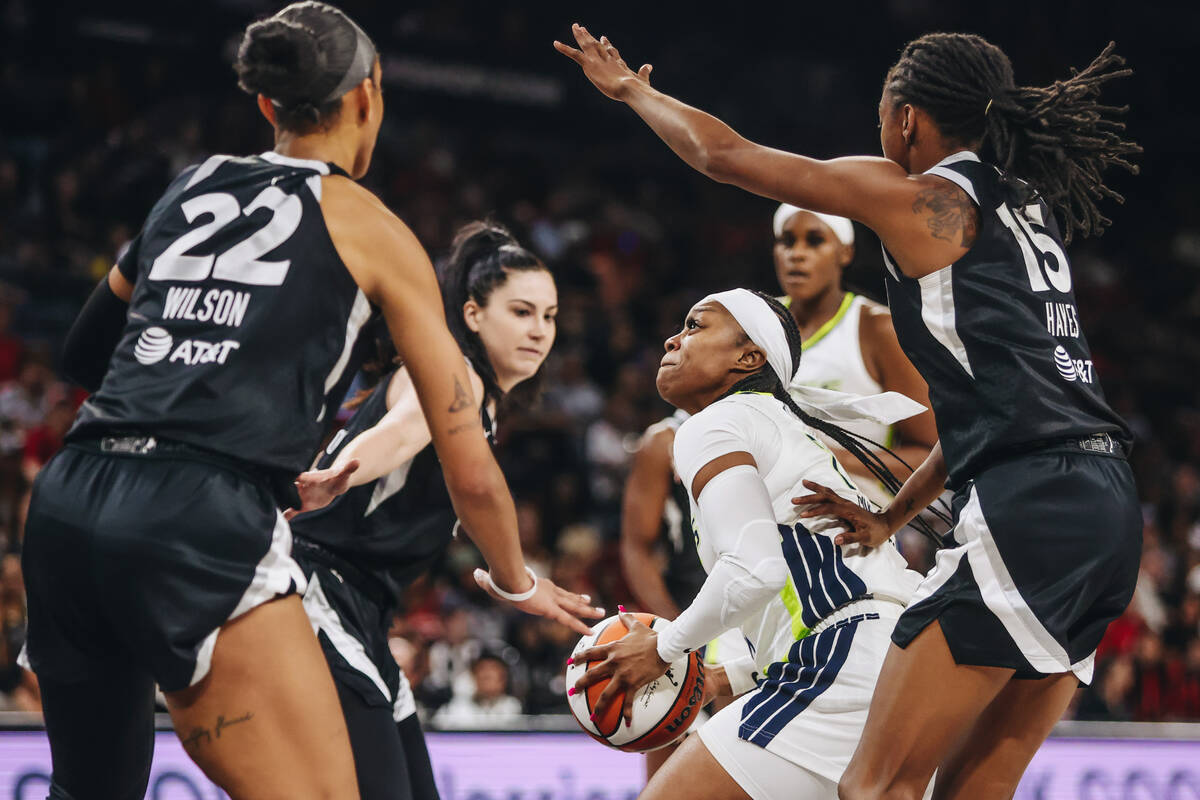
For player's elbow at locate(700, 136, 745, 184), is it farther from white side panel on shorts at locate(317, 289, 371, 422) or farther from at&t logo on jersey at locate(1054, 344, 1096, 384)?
white side panel on shorts at locate(317, 289, 371, 422)

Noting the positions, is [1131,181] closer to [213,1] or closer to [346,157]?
[213,1]

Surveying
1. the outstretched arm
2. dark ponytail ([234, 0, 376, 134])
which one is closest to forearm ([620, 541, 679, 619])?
the outstretched arm

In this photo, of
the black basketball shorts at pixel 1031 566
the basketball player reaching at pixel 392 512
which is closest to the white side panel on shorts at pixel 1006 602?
the black basketball shorts at pixel 1031 566

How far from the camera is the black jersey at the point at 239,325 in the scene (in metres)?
2.26

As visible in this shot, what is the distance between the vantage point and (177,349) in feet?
7.49

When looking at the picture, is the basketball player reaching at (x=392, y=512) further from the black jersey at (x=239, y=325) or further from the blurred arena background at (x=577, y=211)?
the blurred arena background at (x=577, y=211)

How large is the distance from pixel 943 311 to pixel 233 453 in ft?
4.97

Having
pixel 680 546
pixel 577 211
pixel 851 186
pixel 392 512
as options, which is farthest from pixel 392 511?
pixel 577 211

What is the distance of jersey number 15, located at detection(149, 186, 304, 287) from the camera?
231cm

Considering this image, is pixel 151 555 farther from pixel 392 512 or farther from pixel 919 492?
pixel 919 492

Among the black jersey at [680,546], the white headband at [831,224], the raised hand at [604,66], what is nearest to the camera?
the raised hand at [604,66]

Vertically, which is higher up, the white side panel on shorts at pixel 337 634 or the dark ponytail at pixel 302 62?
the dark ponytail at pixel 302 62

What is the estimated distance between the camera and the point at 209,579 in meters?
2.19

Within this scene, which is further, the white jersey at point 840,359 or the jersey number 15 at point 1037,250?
the white jersey at point 840,359
